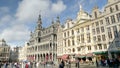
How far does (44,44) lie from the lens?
73688 millimetres

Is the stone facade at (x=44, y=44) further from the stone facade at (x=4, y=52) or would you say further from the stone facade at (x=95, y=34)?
the stone facade at (x=4, y=52)

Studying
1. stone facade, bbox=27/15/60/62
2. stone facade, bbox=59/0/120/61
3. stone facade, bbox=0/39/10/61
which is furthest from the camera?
stone facade, bbox=0/39/10/61

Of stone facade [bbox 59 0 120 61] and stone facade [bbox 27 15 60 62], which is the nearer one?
stone facade [bbox 59 0 120 61]

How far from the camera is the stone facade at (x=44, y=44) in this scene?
67375 millimetres

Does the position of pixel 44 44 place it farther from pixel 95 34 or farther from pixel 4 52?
pixel 4 52

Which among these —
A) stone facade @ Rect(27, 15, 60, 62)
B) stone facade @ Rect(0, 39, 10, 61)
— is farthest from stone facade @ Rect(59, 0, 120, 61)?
stone facade @ Rect(0, 39, 10, 61)

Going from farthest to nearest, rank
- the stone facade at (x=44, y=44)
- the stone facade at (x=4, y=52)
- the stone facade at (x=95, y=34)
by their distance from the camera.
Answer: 1. the stone facade at (x=4, y=52)
2. the stone facade at (x=44, y=44)
3. the stone facade at (x=95, y=34)

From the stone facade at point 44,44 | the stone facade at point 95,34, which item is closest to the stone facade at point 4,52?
the stone facade at point 44,44

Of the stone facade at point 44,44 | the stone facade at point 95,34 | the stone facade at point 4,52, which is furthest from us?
the stone facade at point 4,52

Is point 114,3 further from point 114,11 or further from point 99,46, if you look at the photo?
point 99,46

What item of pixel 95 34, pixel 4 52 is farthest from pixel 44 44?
pixel 4 52

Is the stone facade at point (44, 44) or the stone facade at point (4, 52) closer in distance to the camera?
the stone facade at point (44, 44)

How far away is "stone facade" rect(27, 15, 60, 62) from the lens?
221 ft

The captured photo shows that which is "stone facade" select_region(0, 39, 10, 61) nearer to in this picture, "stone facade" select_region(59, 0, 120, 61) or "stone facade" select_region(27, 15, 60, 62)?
"stone facade" select_region(27, 15, 60, 62)
